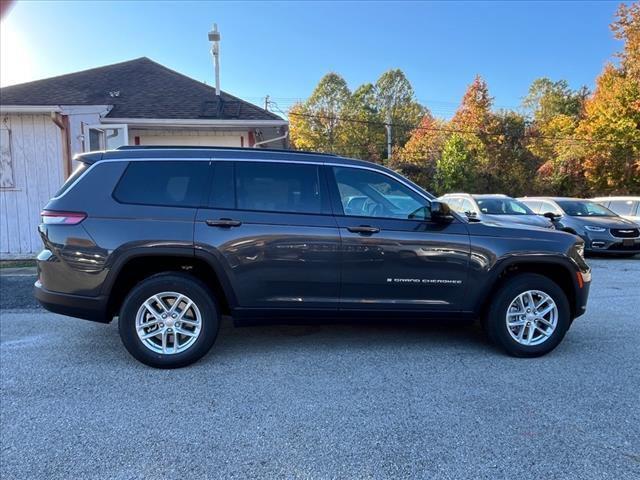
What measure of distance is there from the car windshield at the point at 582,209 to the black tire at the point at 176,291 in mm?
11519

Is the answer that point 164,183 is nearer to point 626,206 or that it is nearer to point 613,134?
point 626,206

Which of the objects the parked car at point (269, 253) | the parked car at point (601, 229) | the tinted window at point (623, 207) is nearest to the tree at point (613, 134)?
the tinted window at point (623, 207)

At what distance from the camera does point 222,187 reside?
4.08m

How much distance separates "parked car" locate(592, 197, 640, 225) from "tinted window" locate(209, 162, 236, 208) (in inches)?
512

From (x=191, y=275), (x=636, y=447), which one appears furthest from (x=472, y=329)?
(x=191, y=275)

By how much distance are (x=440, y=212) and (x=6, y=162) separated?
31.9ft

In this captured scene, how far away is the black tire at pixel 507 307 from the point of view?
4195 mm

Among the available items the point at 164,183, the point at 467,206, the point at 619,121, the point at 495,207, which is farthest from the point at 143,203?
the point at 619,121

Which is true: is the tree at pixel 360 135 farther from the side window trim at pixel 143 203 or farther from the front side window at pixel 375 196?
Answer: the side window trim at pixel 143 203

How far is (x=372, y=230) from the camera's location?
4.07 m

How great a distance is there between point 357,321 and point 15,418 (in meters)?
2.76

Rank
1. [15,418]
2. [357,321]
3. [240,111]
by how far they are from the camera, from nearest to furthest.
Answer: [15,418], [357,321], [240,111]

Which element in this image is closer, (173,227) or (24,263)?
(173,227)

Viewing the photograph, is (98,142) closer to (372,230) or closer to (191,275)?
(191,275)
